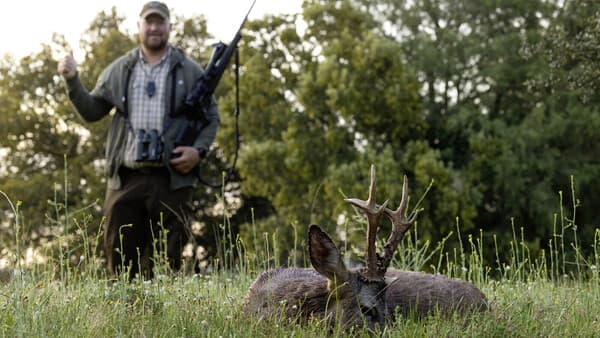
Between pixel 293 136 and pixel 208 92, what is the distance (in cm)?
1786

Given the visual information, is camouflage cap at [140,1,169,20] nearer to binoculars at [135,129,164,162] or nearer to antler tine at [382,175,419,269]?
binoculars at [135,129,164,162]

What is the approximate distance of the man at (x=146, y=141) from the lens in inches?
265

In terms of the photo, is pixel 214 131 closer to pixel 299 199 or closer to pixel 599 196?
pixel 299 199

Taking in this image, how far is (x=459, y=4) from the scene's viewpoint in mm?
27312

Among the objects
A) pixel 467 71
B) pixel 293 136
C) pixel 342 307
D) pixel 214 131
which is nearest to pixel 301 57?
pixel 293 136

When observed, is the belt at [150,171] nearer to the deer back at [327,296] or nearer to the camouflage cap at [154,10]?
the camouflage cap at [154,10]

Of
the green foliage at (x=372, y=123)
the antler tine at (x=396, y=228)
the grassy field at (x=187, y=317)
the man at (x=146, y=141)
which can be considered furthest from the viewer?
the green foliage at (x=372, y=123)

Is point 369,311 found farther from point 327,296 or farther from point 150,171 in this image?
point 150,171

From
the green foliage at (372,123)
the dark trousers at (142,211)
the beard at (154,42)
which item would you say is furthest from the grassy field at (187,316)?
the green foliage at (372,123)

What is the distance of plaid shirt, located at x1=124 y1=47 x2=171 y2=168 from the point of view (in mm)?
6828

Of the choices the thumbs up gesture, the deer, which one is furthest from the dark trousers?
the deer

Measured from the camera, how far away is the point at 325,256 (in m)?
3.86

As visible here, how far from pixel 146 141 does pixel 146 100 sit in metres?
0.39

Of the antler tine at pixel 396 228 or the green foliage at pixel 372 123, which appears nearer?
the antler tine at pixel 396 228
